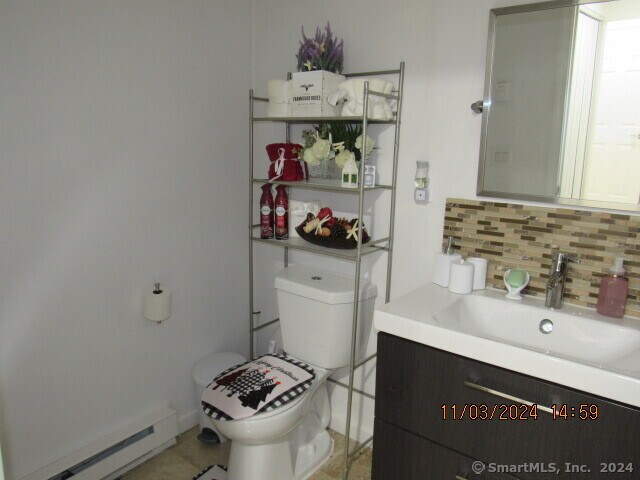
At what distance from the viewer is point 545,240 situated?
5.25 ft

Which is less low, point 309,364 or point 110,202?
point 110,202

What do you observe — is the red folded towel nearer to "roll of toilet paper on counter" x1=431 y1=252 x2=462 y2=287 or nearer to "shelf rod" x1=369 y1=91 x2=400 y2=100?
"shelf rod" x1=369 y1=91 x2=400 y2=100

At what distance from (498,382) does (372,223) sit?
0.93 m

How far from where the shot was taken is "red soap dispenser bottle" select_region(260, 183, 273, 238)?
215cm

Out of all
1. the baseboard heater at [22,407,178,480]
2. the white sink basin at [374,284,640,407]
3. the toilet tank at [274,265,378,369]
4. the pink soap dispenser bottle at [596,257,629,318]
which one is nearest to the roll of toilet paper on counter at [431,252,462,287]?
the white sink basin at [374,284,640,407]

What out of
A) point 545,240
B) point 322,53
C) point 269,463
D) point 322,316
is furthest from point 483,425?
point 322,53

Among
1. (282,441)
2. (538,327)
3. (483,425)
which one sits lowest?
(282,441)

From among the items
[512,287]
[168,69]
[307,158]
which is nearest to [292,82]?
[307,158]

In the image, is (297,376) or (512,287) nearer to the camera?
(512,287)

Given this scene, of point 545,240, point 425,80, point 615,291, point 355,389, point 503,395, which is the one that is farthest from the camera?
point 355,389

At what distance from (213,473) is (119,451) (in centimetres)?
39

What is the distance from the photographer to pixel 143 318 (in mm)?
2041

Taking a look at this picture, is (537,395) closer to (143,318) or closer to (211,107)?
(143,318)

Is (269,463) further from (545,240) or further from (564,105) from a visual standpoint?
(564,105)
